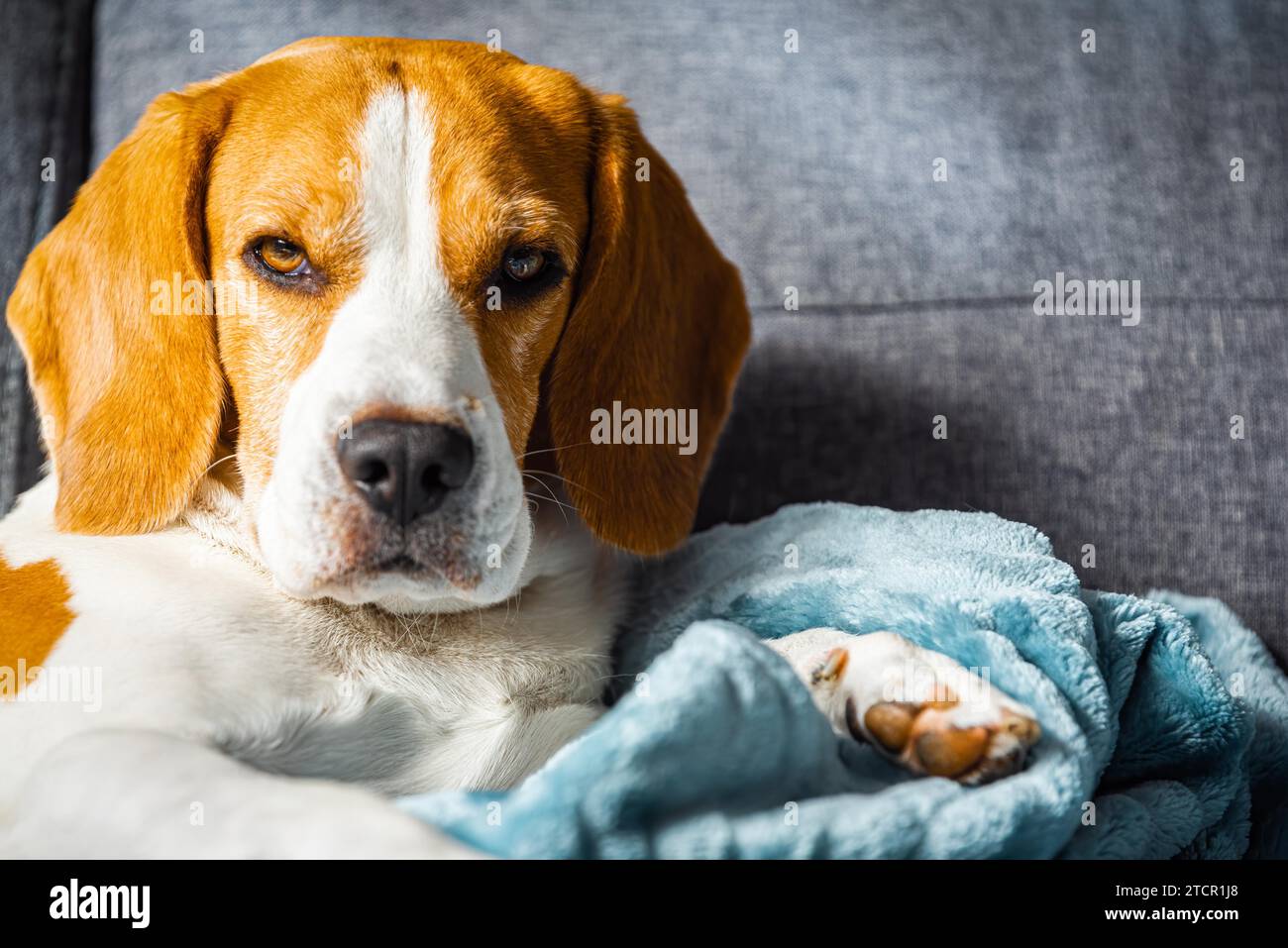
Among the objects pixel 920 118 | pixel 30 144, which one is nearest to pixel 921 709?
pixel 920 118

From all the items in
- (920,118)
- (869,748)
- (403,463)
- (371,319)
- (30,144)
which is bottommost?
(869,748)

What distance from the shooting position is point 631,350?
170 centimetres

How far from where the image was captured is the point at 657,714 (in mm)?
1007

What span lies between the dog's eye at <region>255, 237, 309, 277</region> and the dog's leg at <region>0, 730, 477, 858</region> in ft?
2.10

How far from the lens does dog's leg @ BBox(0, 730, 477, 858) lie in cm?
91

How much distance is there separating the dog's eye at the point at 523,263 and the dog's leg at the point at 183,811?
2.47ft

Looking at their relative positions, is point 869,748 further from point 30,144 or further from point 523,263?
point 30,144

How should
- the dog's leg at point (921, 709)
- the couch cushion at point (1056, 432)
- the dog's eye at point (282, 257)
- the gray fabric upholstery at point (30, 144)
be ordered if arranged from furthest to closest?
1. the gray fabric upholstery at point (30, 144)
2. the couch cushion at point (1056, 432)
3. the dog's eye at point (282, 257)
4. the dog's leg at point (921, 709)

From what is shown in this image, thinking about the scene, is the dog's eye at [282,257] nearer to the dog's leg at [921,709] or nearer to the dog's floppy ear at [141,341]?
the dog's floppy ear at [141,341]

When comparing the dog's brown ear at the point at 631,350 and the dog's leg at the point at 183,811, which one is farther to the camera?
the dog's brown ear at the point at 631,350

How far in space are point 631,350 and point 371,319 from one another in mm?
443

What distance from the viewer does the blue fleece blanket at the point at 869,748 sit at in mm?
1009

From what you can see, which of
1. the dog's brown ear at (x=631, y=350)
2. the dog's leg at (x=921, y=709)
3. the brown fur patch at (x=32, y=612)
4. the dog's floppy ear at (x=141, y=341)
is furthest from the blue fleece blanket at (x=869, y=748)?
the dog's floppy ear at (x=141, y=341)
